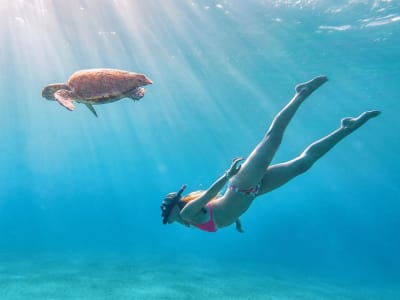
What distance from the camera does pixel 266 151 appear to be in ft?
18.5

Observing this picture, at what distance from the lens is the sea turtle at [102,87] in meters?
4.36

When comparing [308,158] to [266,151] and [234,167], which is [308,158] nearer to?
[266,151]

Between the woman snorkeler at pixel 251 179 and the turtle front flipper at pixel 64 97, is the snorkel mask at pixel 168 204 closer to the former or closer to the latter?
the woman snorkeler at pixel 251 179

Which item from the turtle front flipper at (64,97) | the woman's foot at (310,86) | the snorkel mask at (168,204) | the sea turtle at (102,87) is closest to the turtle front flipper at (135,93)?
the sea turtle at (102,87)

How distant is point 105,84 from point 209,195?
2372mm

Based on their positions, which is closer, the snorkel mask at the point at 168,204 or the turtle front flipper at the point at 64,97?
the turtle front flipper at the point at 64,97

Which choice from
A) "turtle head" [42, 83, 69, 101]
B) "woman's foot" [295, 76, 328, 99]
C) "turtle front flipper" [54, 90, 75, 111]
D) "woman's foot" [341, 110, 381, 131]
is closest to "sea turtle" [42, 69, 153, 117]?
"turtle front flipper" [54, 90, 75, 111]

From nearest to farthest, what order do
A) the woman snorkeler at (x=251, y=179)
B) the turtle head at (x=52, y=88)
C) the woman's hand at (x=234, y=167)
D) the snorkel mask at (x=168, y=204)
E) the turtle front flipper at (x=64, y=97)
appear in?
the turtle front flipper at (x=64, y=97) → the turtle head at (x=52, y=88) → the woman's hand at (x=234, y=167) → the woman snorkeler at (x=251, y=179) → the snorkel mask at (x=168, y=204)

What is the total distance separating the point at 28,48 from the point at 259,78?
20.3 m

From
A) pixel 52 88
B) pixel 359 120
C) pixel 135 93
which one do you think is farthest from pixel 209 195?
pixel 359 120

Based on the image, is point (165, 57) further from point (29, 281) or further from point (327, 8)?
point (29, 281)

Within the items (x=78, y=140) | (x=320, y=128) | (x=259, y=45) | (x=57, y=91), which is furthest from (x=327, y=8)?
(x=78, y=140)

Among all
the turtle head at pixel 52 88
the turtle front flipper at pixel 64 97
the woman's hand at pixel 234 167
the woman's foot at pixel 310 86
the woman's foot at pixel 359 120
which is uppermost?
the woman's foot at pixel 310 86

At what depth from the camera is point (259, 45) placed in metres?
23.9
